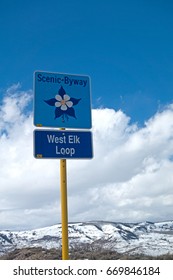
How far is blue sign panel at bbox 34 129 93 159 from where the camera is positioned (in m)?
6.15

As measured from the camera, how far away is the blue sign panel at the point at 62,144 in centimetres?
615

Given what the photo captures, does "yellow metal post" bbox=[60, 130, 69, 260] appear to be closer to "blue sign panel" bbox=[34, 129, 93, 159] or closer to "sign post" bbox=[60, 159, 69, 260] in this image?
"sign post" bbox=[60, 159, 69, 260]

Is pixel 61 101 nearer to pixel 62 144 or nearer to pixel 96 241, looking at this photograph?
pixel 62 144

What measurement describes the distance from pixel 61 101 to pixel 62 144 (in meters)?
0.83

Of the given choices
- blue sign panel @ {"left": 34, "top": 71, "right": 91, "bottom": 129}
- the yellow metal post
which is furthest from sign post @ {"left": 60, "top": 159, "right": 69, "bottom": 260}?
blue sign panel @ {"left": 34, "top": 71, "right": 91, "bottom": 129}

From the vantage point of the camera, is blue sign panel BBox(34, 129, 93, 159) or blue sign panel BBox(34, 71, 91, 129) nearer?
blue sign panel BBox(34, 129, 93, 159)

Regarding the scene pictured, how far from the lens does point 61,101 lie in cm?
645

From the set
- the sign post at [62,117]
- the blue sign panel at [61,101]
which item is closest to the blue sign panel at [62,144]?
the sign post at [62,117]

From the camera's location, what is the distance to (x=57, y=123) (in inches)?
250
